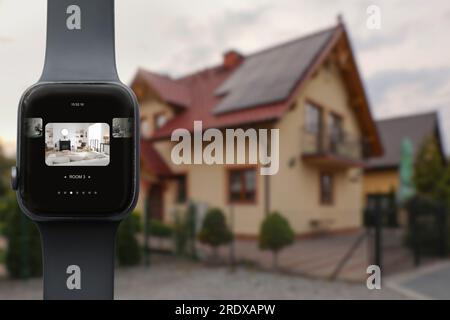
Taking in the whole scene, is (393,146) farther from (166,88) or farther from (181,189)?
(166,88)

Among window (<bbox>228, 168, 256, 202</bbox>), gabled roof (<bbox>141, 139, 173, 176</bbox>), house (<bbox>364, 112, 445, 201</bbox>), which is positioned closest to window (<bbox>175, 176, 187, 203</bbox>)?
gabled roof (<bbox>141, 139, 173, 176</bbox>)

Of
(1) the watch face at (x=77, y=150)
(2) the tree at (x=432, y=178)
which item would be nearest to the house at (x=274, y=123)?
(2) the tree at (x=432, y=178)

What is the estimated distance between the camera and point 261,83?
11.9 metres

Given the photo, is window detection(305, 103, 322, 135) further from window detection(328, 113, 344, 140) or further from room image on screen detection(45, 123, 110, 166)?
room image on screen detection(45, 123, 110, 166)

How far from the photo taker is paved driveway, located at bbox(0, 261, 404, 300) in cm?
515

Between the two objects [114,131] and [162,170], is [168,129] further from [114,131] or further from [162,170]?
[114,131]

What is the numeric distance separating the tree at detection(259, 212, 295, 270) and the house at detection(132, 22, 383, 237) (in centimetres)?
322

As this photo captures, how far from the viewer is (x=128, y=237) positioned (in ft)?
25.3

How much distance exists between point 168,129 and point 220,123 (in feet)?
10.4

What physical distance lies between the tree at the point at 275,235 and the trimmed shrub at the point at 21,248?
4.15 metres

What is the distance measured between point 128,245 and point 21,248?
202 centimetres

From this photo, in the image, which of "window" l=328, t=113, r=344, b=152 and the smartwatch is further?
"window" l=328, t=113, r=344, b=152

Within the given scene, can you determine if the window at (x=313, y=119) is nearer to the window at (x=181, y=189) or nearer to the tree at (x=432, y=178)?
the tree at (x=432, y=178)
